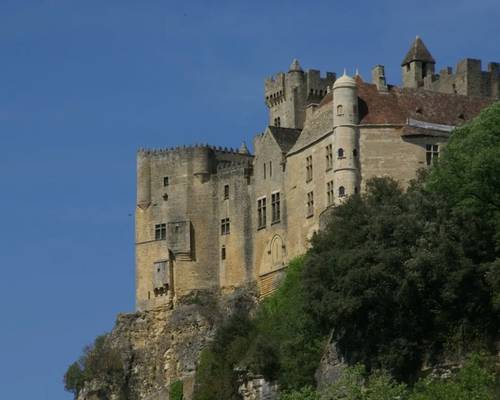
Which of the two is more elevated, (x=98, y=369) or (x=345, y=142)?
(x=345, y=142)

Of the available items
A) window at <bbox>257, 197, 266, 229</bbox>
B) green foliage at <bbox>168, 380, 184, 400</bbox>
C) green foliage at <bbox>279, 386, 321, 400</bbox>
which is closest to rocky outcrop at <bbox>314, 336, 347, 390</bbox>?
green foliage at <bbox>279, 386, 321, 400</bbox>

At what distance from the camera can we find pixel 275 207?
10044 cm

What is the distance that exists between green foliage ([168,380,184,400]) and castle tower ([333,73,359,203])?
44.3 feet

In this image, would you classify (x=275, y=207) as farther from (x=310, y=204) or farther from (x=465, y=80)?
(x=465, y=80)

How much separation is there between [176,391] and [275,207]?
10.2m

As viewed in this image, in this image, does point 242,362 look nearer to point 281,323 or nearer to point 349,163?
point 281,323

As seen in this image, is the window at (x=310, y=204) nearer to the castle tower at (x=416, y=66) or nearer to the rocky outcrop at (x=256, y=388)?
the rocky outcrop at (x=256, y=388)

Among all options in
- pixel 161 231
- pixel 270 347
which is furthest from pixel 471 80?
pixel 270 347

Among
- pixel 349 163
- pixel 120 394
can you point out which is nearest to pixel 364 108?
pixel 349 163

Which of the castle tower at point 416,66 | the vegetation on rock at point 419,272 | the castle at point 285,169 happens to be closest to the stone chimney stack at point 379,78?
the castle at point 285,169

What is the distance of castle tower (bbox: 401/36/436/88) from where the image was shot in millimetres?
109125

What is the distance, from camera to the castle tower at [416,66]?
10912 cm

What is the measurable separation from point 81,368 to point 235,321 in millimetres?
16832

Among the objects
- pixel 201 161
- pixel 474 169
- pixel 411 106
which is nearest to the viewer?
pixel 474 169
